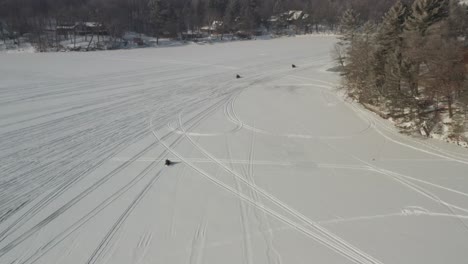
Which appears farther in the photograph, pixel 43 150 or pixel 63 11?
pixel 63 11

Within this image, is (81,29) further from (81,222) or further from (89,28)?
(81,222)

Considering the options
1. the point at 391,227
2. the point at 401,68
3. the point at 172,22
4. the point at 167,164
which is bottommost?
the point at 391,227

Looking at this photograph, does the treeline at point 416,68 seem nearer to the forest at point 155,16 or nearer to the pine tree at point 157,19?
the pine tree at point 157,19

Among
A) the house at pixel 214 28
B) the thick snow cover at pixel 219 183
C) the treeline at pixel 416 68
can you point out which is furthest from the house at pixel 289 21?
the thick snow cover at pixel 219 183

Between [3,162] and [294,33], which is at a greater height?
[294,33]

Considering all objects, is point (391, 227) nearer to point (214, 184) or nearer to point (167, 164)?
point (214, 184)

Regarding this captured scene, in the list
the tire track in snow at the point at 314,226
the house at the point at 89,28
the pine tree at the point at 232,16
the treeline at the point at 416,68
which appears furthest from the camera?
the pine tree at the point at 232,16

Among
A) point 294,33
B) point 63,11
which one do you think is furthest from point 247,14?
point 63,11
